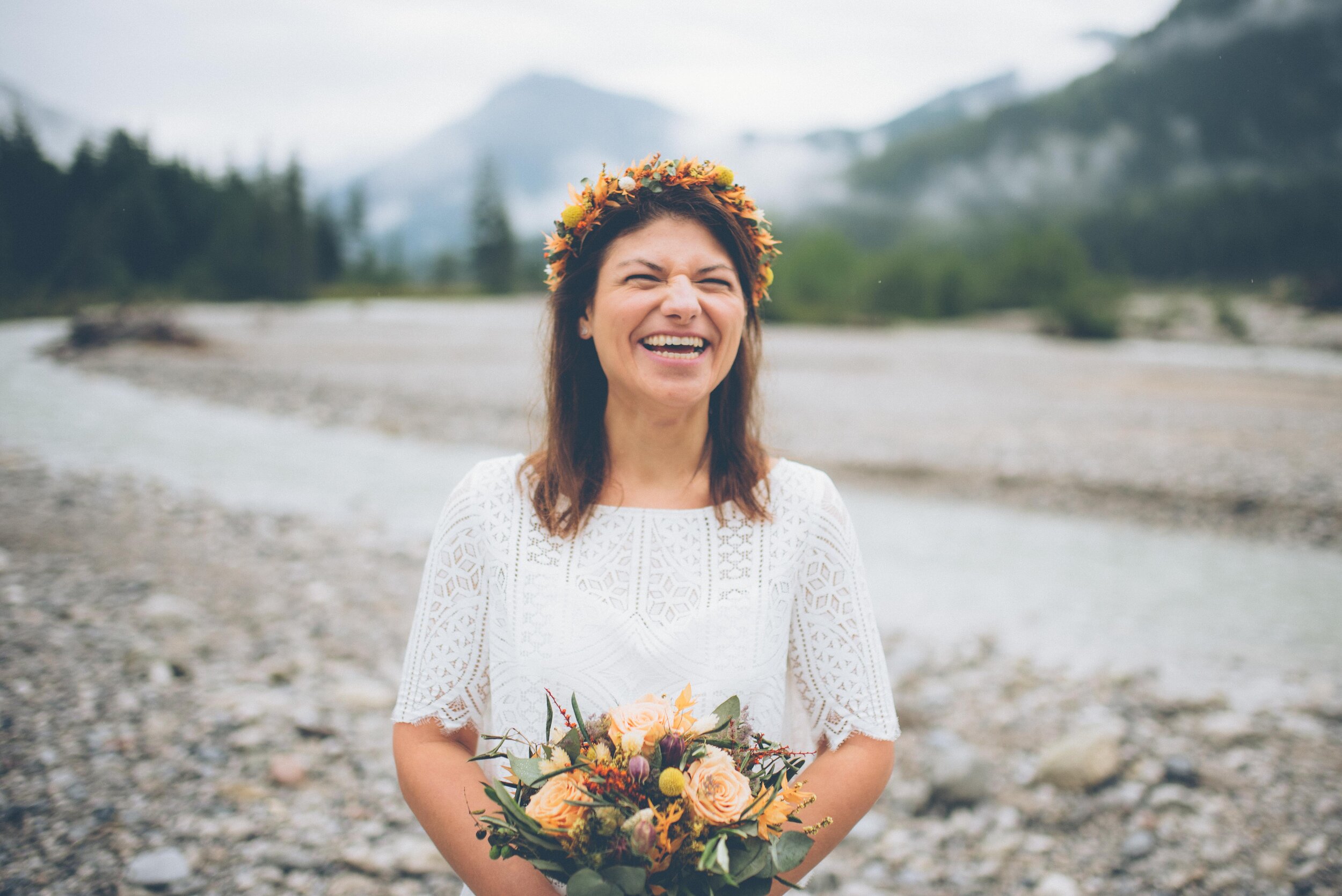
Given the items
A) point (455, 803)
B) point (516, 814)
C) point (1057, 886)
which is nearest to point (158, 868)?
point (455, 803)

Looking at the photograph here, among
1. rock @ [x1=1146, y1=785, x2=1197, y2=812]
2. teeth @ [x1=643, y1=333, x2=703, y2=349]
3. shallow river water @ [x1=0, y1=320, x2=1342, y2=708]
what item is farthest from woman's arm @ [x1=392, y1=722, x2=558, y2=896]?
shallow river water @ [x1=0, y1=320, x2=1342, y2=708]

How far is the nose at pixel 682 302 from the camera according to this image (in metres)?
1.91

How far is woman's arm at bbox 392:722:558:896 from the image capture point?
1.74 meters

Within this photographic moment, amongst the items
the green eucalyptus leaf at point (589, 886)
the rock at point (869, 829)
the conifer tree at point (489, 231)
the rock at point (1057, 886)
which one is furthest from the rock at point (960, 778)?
the conifer tree at point (489, 231)

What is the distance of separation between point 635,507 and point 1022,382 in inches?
967

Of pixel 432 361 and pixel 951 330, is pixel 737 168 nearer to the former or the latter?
pixel 432 361

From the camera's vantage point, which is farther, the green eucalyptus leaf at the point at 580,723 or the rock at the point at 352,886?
the rock at the point at 352,886

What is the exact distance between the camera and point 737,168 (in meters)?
2.18

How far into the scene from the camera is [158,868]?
11.0 feet

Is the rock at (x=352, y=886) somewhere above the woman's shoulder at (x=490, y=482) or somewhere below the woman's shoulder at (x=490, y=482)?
below

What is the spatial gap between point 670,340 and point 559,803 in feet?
3.55

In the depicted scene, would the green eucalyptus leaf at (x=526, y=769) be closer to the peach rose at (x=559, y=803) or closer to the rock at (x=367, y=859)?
the peach rose at (x=559, y=803)

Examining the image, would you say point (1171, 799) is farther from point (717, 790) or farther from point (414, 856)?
point (717, 790)

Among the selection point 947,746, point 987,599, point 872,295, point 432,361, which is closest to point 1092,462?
point 987,599
